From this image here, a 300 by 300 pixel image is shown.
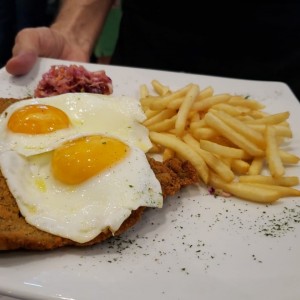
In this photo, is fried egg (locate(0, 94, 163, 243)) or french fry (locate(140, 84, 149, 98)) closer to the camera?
fried egg (locate(0, 94, 163, 243))

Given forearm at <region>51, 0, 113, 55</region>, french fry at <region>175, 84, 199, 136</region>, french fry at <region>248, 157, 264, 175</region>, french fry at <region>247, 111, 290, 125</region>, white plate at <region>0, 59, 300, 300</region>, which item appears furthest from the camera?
forearm at <region>51, 0, 113, 55</region>

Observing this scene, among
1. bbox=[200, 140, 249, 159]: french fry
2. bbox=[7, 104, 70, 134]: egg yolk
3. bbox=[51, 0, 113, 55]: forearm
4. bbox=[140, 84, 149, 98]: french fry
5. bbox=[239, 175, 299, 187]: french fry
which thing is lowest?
bbox=[51, 0, 113, 55]: forearm

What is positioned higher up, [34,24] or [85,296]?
[85,296]

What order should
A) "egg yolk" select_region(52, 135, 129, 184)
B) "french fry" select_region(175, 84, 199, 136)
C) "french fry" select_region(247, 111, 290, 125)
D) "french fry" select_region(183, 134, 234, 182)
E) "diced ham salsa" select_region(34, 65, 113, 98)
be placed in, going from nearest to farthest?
1. "egg yolk" select_region(52, 135, 129, 184)
2. "french fry" select_region(183, 134, 234, 182)
3. "french fry" select_region(175, 84, 199, 136)
4. "french fry" select_region(247, 111, 290, 125)
5. "diced ham salsa" select_region(34, 65, 113, 98)

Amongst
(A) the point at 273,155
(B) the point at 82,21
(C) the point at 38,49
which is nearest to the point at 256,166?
(A) the point at 273,155

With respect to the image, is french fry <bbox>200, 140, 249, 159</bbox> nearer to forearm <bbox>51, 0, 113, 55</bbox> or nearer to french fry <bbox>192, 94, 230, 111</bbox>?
french fry <bbox>192, 94, 230, 111</bbox>

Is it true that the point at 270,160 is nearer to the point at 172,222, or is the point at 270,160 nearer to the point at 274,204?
the point at 274,204

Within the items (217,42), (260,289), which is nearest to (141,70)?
(217,42)

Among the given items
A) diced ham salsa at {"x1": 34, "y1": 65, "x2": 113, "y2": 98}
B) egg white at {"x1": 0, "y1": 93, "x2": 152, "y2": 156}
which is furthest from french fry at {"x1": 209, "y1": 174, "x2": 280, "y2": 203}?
diced ham salsa at {"x1": 34, "y1": 65, "x2": 113, "y2": 98}
